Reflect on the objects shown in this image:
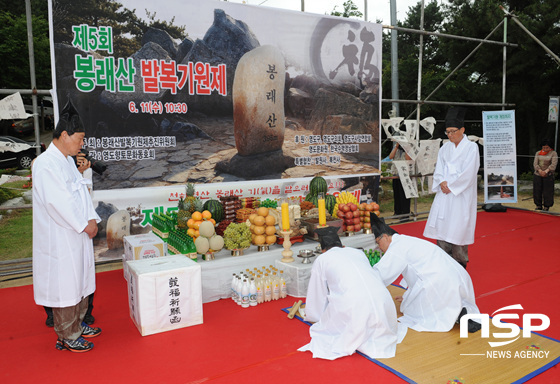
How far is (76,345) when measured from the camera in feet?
12.3

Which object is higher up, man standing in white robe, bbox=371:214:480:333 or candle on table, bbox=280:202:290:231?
candle on table, bbox=280:202:290:231

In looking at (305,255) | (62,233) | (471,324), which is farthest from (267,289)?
(62,233)

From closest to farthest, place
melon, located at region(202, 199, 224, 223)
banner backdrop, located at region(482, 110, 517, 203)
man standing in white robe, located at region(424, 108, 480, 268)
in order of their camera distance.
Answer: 1. melon, located at region(202, 199, 224, 223)
2. man standing in white robe, located at region(424, 108, 480, 268)
3. banner backdrop, located at region(482, 110, 517, 203)

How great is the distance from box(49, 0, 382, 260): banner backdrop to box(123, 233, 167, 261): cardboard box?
1070 millimetres

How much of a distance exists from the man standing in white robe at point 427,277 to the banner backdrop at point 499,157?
5771 mm

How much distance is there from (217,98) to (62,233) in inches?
139

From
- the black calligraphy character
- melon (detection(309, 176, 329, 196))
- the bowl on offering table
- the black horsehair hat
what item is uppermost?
the black calligraphy character

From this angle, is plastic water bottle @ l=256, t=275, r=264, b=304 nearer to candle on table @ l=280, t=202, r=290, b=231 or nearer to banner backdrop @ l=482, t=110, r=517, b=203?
candle on table @ l=280, t=202, r=290, b=231

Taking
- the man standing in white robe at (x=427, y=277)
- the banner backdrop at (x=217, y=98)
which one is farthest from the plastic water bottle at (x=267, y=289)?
the banner backdrop at (x=217, y=98)

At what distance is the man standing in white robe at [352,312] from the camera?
3463 millimetres

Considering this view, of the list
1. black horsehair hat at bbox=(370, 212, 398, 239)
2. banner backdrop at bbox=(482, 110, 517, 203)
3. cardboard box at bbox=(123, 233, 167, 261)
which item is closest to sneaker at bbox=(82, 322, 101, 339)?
cardboard box at bbox=(123, 233, 167, 261)

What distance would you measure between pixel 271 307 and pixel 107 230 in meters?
2.68

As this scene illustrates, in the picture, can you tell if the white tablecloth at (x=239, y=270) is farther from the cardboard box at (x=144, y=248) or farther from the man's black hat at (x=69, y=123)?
the man's black hat at (x=69, y=123)

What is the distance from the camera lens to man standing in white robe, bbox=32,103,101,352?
11.7ft
